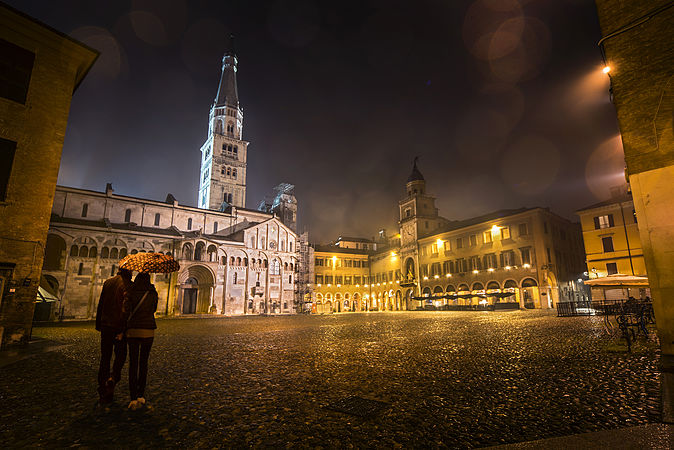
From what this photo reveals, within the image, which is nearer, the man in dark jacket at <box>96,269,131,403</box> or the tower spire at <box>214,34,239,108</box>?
the man in dark jacket at <box>96,269,131,403</box>

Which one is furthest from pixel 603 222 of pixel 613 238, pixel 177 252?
pixel 177 252

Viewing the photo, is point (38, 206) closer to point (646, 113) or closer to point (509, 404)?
point (509, 404)

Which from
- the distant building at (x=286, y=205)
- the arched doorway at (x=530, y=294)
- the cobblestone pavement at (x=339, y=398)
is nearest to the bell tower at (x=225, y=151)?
the distant building at (x=286, y=205)

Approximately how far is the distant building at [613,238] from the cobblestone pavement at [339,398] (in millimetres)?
32232

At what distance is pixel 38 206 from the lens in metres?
11.2

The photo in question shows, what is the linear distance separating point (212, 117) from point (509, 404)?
7568 cm

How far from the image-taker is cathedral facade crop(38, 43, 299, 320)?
107 ft

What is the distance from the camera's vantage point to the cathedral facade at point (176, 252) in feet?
107

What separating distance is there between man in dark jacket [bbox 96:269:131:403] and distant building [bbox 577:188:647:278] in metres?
37.3

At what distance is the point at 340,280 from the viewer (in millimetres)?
64625

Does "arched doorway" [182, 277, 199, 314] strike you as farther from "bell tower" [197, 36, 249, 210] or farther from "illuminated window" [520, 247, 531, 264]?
"illuminated window" [520, 247, 531, 264]

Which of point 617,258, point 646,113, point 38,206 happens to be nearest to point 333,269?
point 617,258

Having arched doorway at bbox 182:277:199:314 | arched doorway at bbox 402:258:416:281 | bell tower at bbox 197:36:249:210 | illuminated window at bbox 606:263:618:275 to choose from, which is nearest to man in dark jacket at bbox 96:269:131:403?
arched doorway at bbox 182:277:199:314

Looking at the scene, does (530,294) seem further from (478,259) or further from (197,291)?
(197,291)
